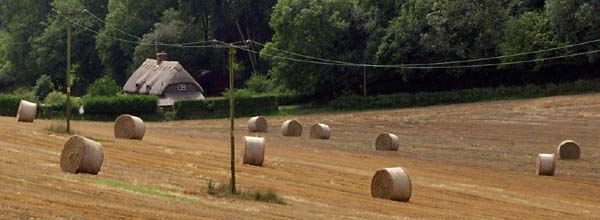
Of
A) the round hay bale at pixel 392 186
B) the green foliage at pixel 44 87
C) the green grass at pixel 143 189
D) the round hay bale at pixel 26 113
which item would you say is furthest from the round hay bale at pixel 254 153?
the green foliage at pixel 44 87

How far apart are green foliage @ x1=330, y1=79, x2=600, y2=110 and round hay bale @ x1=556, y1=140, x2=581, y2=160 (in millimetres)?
25486

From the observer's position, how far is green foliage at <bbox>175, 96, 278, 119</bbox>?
84250 millimetres

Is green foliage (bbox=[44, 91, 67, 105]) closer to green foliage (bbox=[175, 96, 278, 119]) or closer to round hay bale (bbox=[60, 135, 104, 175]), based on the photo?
green foliage (bbox=[175, 96, 278, 119])

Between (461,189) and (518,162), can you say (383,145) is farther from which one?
(461,189)

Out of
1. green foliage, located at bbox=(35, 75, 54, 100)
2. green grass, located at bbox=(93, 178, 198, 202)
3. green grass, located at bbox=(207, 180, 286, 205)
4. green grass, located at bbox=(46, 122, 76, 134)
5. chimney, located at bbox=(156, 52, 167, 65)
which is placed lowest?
green grass, located at bbox=(207, 180, 286, 205)

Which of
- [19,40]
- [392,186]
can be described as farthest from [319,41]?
[392,186]

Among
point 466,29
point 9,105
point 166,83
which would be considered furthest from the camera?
point 166,83

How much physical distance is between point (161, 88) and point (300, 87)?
42.2ft

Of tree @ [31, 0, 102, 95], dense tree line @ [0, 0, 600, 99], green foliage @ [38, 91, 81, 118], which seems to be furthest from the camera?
tree @ [31, 0, 102, 95]

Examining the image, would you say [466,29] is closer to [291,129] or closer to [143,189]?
[291,129]

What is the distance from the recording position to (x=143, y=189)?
27.9 meters

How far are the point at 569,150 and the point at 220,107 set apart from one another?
40.7m

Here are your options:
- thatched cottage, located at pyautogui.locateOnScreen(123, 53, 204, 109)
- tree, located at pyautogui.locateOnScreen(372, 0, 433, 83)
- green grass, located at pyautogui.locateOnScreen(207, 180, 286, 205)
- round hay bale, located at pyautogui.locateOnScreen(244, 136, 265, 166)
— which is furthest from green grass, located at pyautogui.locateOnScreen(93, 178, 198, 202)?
thatched cottage, located at pyautogui.locateOnScreen(123, 53, 204, 109)

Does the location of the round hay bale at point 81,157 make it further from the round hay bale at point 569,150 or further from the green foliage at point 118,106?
the green foliage at point 118,106
